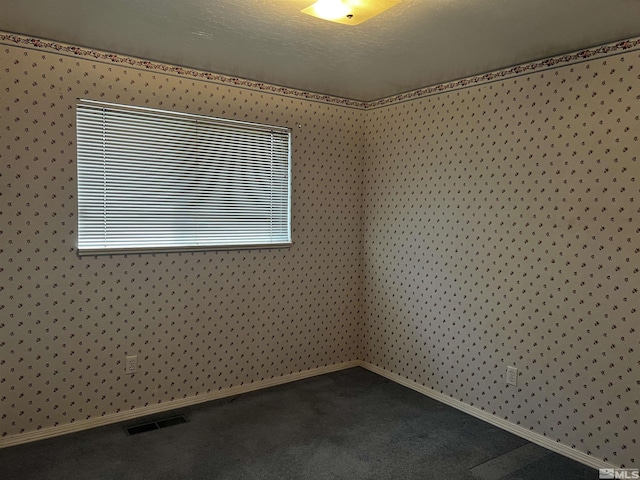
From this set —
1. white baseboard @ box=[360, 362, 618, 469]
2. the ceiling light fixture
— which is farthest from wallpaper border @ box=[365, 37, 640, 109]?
white baseboard @ box=[360, 362, 618, 469]

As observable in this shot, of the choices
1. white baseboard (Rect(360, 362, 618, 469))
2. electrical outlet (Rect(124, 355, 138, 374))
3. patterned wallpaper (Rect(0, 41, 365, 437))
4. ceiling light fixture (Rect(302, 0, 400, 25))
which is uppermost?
ceiling light fixture (Rect(302, 0, 400, 25))

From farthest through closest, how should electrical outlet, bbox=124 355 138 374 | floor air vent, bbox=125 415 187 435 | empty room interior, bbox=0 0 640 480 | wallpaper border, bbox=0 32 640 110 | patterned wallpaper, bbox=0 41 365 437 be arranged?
electrical outlet, bbox=124 355 138 374 → floor air vent, bbox=125 415 187 435 → patterned wallpaper, bbox=0 41 365 437 → wallpaper border, bbox=0 32 640 110 → empty room interior, bbox=0 0 640 480

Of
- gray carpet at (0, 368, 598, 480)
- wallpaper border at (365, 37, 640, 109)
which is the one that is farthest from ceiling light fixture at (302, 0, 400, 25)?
gray carpet at (0, 368, 598, 480)

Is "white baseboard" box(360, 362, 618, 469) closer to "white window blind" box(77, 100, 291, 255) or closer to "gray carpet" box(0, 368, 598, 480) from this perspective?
"gray carpet" box(0, 368, 598, 480)

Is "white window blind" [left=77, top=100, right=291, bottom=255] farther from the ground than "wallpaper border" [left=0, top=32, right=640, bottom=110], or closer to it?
closer to it

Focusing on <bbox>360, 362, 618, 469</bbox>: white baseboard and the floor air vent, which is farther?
the floor air vent

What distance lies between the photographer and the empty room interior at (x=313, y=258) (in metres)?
2.55

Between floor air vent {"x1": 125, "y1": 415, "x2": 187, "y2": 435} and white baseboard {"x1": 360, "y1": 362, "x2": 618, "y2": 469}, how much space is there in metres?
1.70

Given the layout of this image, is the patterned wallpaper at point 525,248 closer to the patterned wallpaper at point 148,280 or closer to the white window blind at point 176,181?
the patterned wallpaper at point 148,280

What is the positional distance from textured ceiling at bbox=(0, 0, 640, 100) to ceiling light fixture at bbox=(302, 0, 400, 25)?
0.27ft

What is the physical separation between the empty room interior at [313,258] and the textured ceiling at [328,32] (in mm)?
18

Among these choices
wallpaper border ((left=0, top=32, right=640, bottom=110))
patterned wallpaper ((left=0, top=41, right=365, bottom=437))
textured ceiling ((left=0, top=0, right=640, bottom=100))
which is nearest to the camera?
textured ceiling ((left=0, top=0, right=640, bottom=100))

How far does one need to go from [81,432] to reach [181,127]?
2.02 meters

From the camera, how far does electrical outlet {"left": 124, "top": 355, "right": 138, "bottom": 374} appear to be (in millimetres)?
3154
